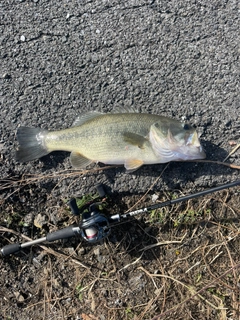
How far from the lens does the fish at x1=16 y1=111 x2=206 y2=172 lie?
3090 millimetres

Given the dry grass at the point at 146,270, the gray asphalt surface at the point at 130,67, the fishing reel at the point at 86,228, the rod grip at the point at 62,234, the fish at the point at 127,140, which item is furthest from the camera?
the dry grass at the point at 146,270

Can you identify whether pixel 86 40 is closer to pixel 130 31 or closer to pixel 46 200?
pixel 130 31

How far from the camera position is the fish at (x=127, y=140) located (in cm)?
309

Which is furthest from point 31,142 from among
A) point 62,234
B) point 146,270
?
point 146,270

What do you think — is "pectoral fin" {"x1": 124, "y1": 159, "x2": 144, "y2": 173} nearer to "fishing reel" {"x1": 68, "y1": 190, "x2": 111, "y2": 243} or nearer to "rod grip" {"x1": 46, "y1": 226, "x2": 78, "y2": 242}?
"fishing reel" {"x1": 68, "y1": 190, "x2": 111, "y2": 243}

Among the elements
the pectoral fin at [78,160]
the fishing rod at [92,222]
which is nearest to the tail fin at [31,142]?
the pectoral fin at [78,160]

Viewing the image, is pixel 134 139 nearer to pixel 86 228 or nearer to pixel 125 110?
pixel 125 110

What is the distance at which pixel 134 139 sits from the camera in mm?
3104

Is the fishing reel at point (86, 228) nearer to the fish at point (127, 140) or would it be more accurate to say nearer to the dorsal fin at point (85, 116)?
the fish at point (127, 140)

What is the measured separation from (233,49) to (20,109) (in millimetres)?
2250

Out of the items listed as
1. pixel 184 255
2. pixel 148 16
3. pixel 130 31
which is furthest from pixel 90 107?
pixel 184 255

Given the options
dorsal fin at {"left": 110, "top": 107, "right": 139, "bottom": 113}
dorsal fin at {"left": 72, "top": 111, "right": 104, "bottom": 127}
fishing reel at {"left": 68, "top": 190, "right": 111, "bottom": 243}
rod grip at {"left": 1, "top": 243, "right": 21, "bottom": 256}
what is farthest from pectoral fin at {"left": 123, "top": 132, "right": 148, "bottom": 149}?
rod grip at {"left": 1, "top": 243, "right": 21, "bottom": 256}

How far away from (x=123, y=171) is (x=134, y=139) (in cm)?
52

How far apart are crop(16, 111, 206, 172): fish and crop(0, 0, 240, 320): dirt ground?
10.9 inches
